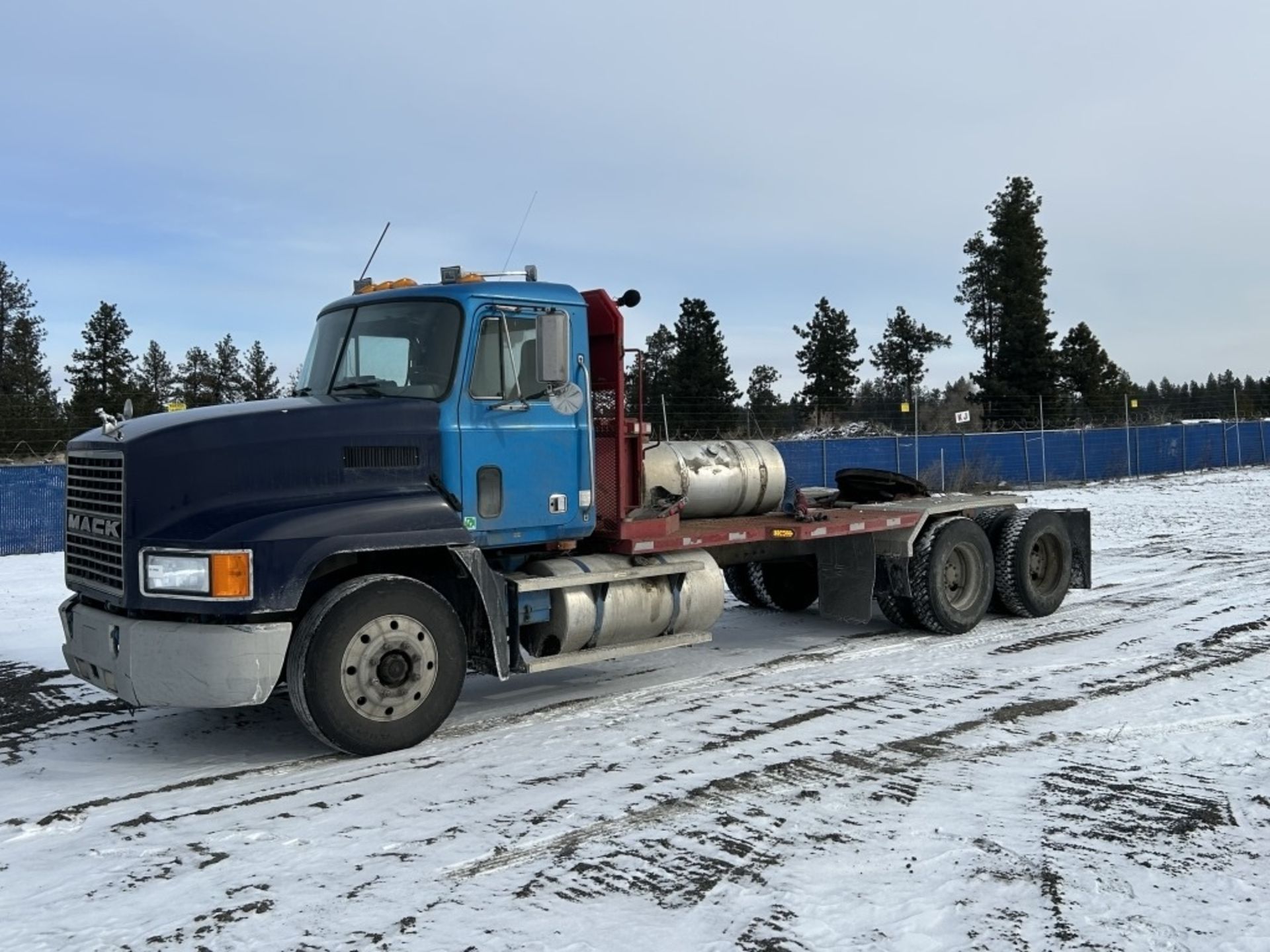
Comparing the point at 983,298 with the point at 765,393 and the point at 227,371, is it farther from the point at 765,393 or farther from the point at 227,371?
the point at 227,371

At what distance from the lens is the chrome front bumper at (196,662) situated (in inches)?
226

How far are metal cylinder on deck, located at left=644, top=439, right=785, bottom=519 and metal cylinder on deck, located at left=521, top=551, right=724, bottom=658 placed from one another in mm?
759

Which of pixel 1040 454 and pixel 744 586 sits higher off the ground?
pixel 1040 454

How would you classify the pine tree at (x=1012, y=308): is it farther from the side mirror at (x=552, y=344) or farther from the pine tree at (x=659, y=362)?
the side mirror at (x=552, y=344)

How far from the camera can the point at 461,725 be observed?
6.88 metres

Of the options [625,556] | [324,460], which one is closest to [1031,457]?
[625,556]

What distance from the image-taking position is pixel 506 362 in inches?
272

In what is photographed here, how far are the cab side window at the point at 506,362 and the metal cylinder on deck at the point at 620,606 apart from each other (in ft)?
3.88

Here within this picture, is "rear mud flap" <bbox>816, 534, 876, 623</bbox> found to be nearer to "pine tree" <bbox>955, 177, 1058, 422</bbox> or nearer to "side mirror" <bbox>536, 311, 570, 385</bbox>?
"side mirror" <bbox>536, 311, 570, 385</bbox>

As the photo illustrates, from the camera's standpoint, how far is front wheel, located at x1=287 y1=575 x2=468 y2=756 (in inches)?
234

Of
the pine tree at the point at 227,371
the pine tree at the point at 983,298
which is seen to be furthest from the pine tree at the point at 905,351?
the pine tree at the point at 227,371

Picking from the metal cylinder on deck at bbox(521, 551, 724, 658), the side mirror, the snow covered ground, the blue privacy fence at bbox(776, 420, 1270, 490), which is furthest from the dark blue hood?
Answer: the blue privacy fence at bbox(776, 420, 1270, 490)

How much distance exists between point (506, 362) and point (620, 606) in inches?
71.4

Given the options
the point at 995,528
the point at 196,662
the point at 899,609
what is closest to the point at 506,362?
the point at 196,662
